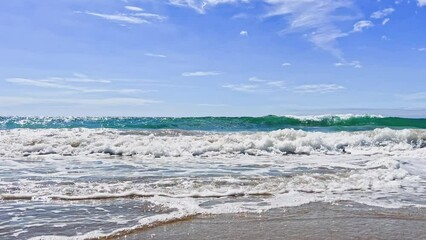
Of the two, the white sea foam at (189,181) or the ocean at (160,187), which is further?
Answer: the white sea foam at (189,181)

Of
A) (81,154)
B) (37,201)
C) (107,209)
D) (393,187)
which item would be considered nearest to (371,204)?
(393,187)

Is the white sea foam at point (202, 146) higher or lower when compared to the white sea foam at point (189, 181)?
higher

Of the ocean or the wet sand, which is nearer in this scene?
the wet sand

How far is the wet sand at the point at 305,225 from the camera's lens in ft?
14.7

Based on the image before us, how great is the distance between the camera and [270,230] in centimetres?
466

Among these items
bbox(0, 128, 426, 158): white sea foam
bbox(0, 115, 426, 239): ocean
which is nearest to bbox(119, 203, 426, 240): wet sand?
bbox(0, 115, 426, 239): ocean

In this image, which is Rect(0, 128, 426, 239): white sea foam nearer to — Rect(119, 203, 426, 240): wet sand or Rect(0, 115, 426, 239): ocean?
Rect(0, 115, 426, 239): ocean

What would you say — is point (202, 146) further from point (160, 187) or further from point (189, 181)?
point (160, 187)

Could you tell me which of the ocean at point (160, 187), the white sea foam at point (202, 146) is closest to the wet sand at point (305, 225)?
the ocean at point (160, 187)

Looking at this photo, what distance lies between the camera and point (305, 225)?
488cm

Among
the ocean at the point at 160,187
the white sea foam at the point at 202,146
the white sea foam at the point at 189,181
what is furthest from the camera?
the white sea foam at the point at 202,146

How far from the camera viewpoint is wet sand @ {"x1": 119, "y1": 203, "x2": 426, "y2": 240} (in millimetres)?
4469

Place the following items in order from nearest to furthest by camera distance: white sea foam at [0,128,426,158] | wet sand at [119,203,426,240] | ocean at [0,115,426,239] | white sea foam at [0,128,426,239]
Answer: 1. wet sand at [119,203,426,240]
2. ocean at [0,115,426,239]
3. white sea foam at [0,128,426,239]
4. white sea foam at [0,128,426,158]

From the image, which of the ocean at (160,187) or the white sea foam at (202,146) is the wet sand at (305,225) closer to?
the ocean at (160,187)
